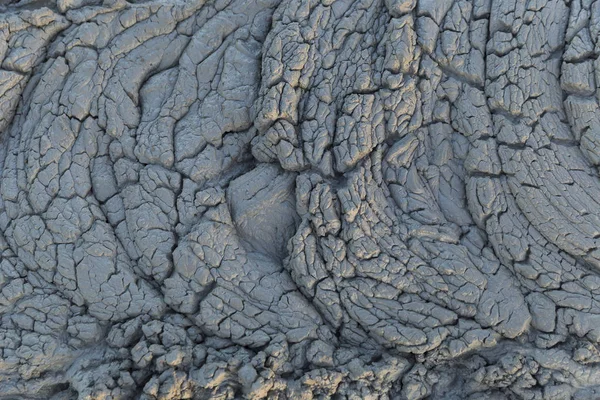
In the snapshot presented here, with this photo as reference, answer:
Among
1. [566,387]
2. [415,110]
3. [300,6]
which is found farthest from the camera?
[300,6]

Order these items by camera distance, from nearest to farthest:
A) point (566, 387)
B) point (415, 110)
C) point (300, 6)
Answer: point (566, 387) < point (415, 110) < point (300, 6)

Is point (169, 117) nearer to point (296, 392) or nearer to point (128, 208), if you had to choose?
point (128, 208)

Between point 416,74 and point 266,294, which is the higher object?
point 416,74

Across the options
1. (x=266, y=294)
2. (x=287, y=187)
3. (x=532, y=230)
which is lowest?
(x=266, y=294)

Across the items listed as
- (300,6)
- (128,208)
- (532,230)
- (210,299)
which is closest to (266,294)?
(210,299)

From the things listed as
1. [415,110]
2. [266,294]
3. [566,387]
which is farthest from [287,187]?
[566,387]

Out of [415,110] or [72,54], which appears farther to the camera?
[72,54]

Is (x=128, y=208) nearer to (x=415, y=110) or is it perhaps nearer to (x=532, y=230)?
(x=415, y=110)
